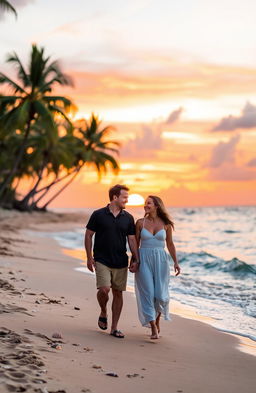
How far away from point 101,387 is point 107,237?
7.00 feet

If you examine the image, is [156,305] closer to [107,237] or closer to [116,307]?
[116,307]

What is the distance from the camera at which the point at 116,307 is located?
243 inches

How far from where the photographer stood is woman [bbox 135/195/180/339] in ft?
20.1

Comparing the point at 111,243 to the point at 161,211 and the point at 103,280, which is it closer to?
the point at 103,280

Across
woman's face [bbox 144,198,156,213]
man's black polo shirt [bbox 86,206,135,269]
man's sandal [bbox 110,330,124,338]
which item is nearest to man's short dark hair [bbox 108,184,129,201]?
man's black polo shirt [bbox 86,206,135,269]

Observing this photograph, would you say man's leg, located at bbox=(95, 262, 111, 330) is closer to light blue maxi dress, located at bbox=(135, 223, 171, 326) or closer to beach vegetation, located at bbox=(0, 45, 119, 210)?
light blue maxi dress, located at bbox=(135, 223, 171, 326)

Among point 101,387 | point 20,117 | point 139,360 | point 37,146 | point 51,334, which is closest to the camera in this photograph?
point 101,387

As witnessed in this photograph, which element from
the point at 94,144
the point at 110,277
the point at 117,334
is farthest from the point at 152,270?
the point at 94,144

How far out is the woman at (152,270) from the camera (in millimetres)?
6133

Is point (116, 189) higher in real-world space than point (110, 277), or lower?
higher

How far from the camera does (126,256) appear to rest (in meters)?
6.16

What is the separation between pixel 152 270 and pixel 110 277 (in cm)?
50

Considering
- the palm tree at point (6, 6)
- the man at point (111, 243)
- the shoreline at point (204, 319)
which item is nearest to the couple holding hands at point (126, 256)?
the man at point (111, 243)

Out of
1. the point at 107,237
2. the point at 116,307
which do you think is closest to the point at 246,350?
the point at 116,307
